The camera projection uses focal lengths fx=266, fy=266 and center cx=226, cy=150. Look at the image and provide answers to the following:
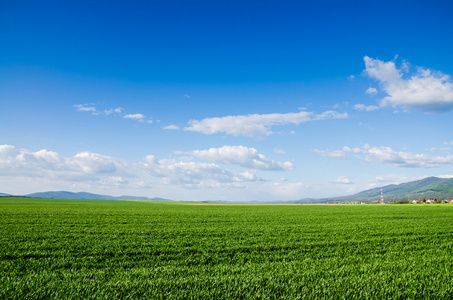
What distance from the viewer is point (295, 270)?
730 centimetres

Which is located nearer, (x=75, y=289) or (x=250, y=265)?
(x=75, y=289)

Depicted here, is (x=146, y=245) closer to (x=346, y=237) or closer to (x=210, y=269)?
(x=210, y=269)

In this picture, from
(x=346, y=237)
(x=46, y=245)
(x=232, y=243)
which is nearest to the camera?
(x=46, y=245)

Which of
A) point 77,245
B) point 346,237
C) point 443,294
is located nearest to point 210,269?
point 443,294

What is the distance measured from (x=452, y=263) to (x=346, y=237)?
5203 mm

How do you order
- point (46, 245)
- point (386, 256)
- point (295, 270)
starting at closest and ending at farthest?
point (295, 270) < point (386, 256) < point (46, 245)

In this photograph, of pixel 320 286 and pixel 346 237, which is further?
pixel 346 237

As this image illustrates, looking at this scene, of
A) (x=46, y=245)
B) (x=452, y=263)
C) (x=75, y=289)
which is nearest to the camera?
(x=75, y=289)

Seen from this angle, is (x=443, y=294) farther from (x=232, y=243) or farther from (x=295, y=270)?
(x=232, y=243)

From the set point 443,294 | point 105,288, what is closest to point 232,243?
point 105,288

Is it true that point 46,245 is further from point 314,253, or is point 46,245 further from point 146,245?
point 314,253

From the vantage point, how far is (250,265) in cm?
772

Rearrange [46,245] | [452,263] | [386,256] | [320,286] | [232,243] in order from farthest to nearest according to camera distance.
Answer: [232,243], [46,245], [386,256], [452,263], [320,286]

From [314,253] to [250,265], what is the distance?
3270 millimetres
